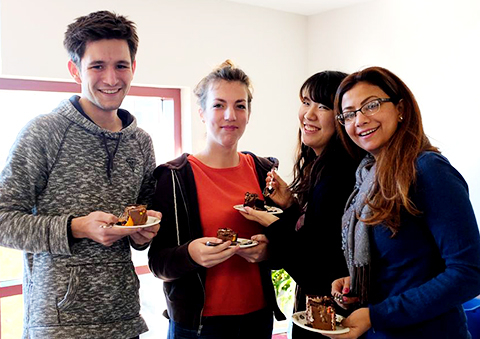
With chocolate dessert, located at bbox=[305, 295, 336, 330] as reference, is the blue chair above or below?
below

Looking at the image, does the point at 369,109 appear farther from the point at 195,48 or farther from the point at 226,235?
the point at 195,48

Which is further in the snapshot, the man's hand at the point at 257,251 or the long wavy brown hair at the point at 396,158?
the man's hand at the point at 257,251

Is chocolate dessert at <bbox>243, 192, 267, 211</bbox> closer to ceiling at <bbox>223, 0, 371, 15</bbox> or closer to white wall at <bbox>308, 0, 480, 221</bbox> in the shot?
white wall at <bbox>308, 0, 480, 221</bbox>

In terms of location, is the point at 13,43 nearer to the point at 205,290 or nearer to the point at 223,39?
the point at 223,39

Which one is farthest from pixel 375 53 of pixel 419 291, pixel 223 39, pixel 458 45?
pixel 419 291

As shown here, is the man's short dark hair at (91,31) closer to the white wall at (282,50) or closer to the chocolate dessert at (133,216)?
the chocolate dessert at (133,216)

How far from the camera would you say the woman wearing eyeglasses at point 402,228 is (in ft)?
3.92

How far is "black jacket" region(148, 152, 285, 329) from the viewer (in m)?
1.60

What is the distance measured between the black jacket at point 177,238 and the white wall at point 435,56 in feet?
6.79

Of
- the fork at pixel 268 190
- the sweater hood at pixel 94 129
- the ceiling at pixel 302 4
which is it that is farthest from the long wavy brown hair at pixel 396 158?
the ceiling at pixel 302 4

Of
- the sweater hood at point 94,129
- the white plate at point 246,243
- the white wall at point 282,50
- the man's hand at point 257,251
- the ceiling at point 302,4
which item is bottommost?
the man's hand at point 257,251

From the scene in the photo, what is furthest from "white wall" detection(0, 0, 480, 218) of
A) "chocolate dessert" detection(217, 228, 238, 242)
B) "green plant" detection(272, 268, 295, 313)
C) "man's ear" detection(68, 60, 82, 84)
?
"chocolate dessert" detection(217, 228, 238, 242)

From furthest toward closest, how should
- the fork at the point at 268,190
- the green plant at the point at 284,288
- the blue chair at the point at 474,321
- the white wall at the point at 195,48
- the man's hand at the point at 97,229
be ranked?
the green plant at the point at 284,288 < the white wall at the point at 195,48 < the blue chair at the point at 474,321 < the fork at the point at 268,190 < the man's hand at the point at 97,229

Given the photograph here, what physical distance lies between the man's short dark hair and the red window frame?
2015mm
